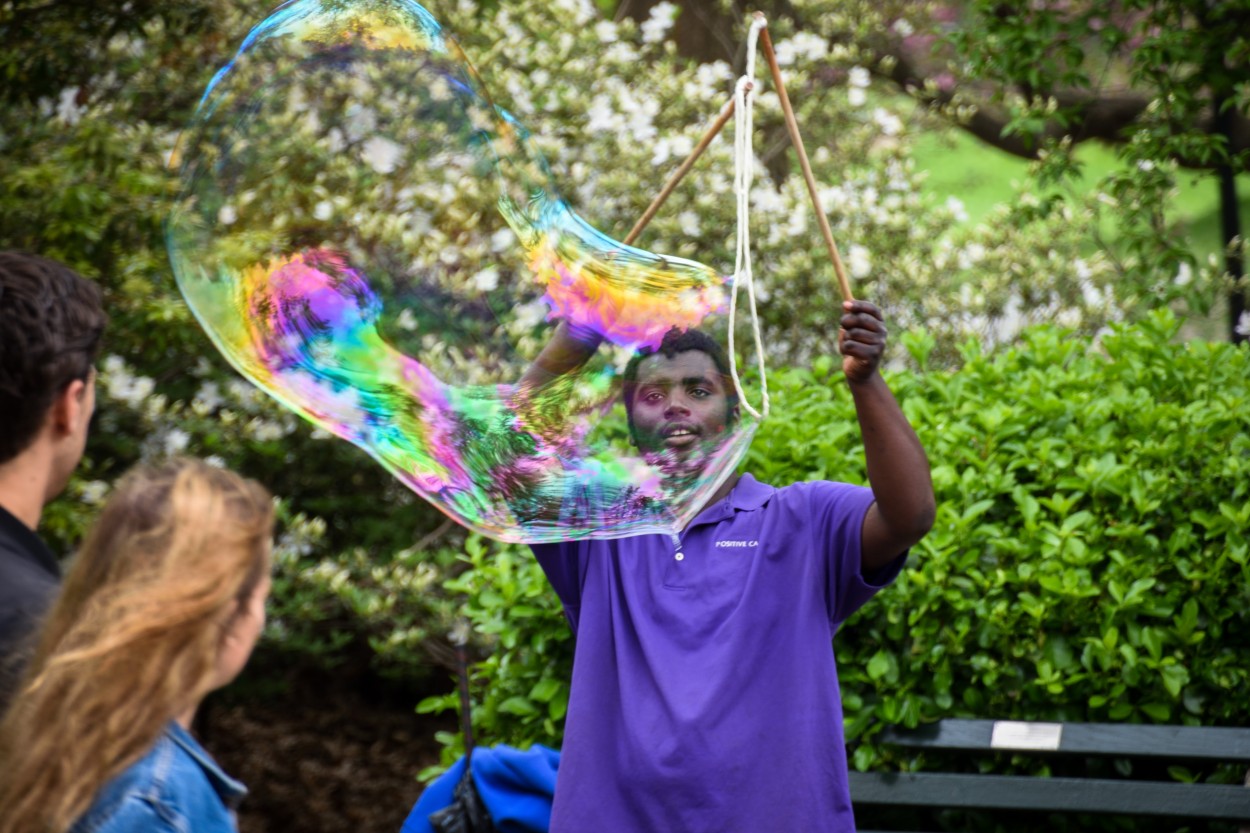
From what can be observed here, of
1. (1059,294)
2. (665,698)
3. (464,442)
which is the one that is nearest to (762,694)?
(665,698)

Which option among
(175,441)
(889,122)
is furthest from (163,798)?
(889,122)

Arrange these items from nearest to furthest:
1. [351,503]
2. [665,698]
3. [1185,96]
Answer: [665,698]
[1185,96]
[351,503]

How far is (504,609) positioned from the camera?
4129 millimetres

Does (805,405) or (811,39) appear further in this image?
(811,39)

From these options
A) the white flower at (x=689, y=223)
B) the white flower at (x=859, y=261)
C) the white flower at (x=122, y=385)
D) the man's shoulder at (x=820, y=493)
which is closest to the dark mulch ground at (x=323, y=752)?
the white flower at (x=122, y=385)

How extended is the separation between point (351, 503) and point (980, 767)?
3580mm

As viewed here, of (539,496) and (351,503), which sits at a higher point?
(539,496)

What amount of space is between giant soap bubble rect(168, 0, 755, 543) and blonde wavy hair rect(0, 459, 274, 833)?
124cm

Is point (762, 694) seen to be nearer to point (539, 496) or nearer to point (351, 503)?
point (539, 496)

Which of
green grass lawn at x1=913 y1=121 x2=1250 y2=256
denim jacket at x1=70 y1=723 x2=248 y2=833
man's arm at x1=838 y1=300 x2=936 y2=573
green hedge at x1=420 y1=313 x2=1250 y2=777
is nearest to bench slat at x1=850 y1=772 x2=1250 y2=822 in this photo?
green hedge at x1=420 y1=313 x2=1250 y2=777

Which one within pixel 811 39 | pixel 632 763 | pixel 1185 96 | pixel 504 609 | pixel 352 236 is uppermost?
pixel 1185 96

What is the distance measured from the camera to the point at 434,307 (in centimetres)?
348

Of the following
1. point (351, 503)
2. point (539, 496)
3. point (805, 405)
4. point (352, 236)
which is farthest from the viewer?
point (351, 503)

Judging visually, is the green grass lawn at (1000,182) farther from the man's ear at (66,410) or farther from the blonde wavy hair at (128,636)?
the blonde wavy hair at (128,636)
